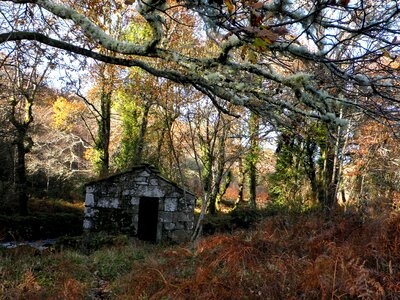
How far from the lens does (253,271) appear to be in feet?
14.3

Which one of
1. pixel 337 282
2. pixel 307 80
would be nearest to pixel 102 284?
pixel 337 282

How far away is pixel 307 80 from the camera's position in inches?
130

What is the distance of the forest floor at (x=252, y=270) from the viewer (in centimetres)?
364

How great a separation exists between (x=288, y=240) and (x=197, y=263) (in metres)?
1.59

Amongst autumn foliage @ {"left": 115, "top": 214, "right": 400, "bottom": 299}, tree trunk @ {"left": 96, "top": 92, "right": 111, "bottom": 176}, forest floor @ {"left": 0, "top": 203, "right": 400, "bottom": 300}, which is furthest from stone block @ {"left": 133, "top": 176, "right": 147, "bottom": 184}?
autumn foliage @ {"left": 115, "top": 214, "right": 400, "bottom": 299}

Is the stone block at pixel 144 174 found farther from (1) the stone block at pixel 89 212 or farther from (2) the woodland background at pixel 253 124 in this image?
(2) the woodland background at pixel 253 124

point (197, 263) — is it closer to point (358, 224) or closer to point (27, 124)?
point (358, 224)

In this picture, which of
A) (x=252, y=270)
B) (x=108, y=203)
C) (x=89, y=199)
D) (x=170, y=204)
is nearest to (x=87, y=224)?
(x=89, y=199)

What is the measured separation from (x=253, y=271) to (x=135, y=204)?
7.92 metres

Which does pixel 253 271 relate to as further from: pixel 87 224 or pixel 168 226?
pixel 87 224

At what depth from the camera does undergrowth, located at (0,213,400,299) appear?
3.63m

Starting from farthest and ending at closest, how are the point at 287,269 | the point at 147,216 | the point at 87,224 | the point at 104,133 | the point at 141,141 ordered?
the point at 141,141
the point at 104,133
the point at 147,216
the point at 87,224
the point at 287,269

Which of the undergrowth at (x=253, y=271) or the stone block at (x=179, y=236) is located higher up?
the undergrowth at (x=253, y=271)

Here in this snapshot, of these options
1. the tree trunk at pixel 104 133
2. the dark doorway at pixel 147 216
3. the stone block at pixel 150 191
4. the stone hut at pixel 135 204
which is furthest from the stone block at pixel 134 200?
the tree trunk at pixel 104 133
